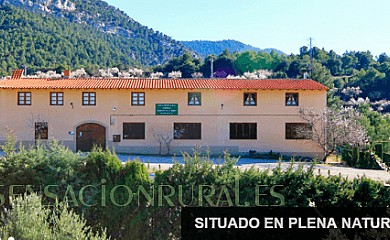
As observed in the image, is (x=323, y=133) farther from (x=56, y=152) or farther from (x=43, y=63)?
(x=43, y=63)

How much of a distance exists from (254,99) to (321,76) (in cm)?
2142

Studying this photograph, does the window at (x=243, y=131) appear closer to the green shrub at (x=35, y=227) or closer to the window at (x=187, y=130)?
the window at (x=187, y=130)

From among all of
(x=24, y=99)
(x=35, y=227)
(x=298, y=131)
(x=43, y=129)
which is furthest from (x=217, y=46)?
(x=35, y=227)

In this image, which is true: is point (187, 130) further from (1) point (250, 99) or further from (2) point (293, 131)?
(2) point (293, 131)

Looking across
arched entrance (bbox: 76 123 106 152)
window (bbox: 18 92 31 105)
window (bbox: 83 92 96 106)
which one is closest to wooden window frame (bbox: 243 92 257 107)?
arched entrance (bbox: 76 123 106 152)

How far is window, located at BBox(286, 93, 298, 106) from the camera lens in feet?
94.3

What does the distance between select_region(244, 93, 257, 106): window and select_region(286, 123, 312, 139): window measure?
8.12 ft

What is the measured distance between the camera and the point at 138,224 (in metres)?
9.90

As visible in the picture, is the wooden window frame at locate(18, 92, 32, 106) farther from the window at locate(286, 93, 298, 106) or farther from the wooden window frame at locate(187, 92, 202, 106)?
the window at locate(286, 93, 298, 106)

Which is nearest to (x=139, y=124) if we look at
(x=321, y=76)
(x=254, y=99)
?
(x=254, y=99)

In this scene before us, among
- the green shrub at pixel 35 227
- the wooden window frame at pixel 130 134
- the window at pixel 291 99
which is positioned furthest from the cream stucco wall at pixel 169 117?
the green shrub at pixel 35 227

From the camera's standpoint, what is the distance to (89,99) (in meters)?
28.5

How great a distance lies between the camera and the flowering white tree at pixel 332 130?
27227 mm

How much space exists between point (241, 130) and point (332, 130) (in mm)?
5289
